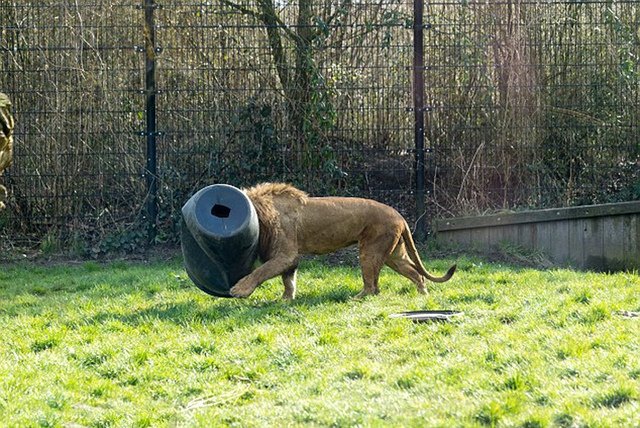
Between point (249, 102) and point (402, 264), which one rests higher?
point (249, 102)

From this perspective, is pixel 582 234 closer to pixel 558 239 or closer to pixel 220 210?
pixel 558 239

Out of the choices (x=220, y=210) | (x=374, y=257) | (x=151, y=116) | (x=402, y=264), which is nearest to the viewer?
(x=220, y=210)

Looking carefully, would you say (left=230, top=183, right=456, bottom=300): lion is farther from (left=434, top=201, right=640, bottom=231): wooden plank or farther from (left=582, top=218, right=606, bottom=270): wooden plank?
(left=582, top=218, right=606, bottom=270): wooden plank

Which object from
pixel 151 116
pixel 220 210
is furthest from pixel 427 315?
pixel 151 116

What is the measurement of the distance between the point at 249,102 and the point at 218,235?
4.70m

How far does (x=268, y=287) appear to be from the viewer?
388 inches

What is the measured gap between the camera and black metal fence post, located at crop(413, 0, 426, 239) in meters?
12.8

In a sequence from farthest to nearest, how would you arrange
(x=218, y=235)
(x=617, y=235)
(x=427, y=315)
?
1. (x=617, y=235)
2. (x=218, y=235)
3. (x=427, y=315)

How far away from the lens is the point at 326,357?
680cm

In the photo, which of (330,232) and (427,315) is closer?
(427,315)

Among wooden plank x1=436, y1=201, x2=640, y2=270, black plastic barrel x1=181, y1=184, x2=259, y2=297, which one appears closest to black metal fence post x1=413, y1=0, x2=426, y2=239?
wooden plank x1=436, y1=201, x2=640, y2=270

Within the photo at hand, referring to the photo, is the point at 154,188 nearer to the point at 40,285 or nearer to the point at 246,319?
the point at 40,285

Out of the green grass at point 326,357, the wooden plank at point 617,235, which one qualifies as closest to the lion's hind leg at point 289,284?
the green grass at point 326,357

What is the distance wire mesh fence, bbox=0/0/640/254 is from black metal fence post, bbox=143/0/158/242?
0.02m
